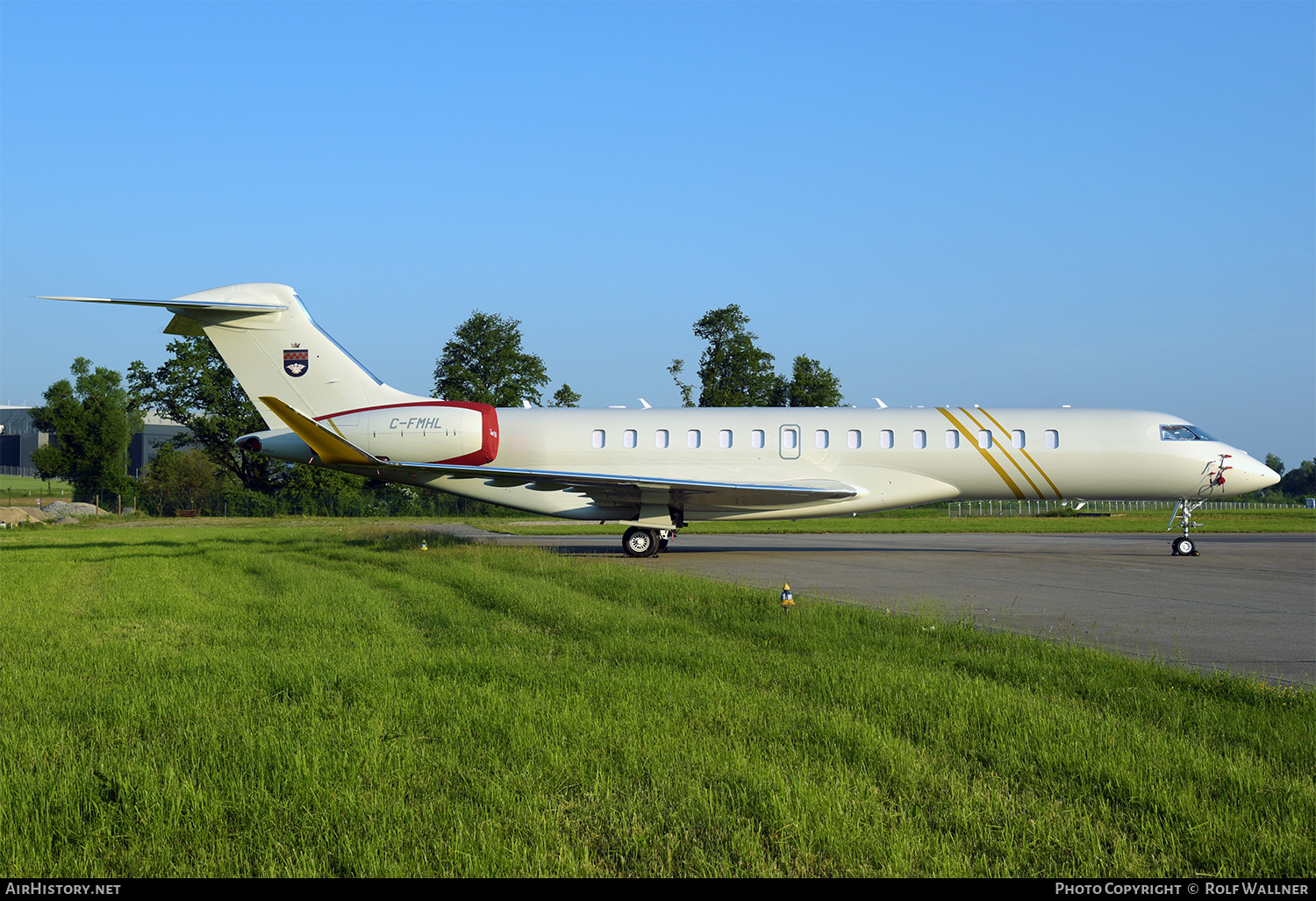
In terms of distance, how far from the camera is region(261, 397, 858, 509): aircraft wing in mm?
17750

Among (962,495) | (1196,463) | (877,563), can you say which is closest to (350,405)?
(877,563)

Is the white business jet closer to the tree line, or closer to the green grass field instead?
the green grass field

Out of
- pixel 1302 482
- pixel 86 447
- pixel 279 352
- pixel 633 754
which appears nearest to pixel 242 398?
pixel 86 447

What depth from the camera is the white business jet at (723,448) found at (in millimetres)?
19453

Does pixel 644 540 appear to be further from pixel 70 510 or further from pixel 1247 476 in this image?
pixel 70 510

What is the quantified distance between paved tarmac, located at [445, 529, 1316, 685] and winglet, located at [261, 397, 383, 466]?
5.22 metres

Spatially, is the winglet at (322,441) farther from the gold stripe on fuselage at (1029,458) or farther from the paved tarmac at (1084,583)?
the gold stripe on fuselage at (1029,458)

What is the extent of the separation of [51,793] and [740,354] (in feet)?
190

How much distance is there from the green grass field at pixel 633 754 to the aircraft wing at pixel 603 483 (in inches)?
357

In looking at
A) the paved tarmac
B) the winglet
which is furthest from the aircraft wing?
the paved tarmac

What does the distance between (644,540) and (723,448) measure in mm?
2661

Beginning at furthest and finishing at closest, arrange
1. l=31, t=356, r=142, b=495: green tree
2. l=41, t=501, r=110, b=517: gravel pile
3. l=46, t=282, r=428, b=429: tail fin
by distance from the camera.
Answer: l=31, t=356, r=142, b=495: green tree → l=41, t=501, r=110, b=517: gravel pile → l=46, t=282, r=428, b=429: tail fin

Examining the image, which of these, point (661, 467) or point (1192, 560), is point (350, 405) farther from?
point (1192, 560)

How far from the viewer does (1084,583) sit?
543 inches
